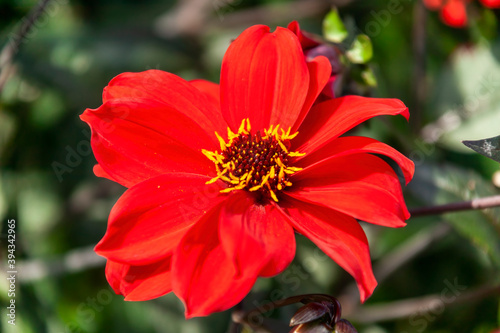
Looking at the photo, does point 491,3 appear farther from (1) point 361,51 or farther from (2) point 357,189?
(2) point 357,189

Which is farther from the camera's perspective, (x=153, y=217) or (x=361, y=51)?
(x=361, y=51)

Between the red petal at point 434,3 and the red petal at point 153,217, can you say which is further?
the red petal at point 434,3

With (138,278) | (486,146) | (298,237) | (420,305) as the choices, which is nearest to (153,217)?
(138,278)

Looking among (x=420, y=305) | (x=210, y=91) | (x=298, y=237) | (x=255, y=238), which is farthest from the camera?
(x=298, y=237)

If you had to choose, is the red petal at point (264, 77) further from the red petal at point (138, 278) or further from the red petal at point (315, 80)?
the red petal at point (138, 278)

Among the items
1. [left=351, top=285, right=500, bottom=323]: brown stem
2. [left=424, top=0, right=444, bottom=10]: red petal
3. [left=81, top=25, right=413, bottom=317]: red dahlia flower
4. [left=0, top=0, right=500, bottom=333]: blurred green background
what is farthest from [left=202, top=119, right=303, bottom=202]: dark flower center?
[left=424, top=0, right=444, bottom=10]: red petal

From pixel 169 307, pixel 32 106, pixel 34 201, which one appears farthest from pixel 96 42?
pixel 169 307

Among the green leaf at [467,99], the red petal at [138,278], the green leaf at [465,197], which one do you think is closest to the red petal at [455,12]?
the green leaf at [467,99]
